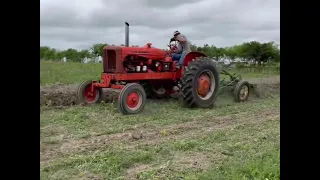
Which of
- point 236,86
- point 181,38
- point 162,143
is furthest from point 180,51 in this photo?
point 162,143

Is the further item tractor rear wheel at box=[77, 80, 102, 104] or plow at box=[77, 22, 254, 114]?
tractor rear wheel at box=[77, 80, 102, 104]

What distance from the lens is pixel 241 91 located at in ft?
15.2

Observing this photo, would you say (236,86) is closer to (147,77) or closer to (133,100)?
(147,77)

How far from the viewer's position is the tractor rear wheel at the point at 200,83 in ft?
12.7

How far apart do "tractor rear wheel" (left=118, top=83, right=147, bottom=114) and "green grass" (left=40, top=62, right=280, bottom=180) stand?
92 millimetres

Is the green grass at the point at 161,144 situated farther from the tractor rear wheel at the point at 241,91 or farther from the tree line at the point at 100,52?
the tractor rear wheel at the point at 241,91

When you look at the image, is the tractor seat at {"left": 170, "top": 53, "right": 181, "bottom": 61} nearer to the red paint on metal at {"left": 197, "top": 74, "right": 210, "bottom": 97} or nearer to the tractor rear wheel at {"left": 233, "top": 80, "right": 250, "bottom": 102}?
the red paint on metal at {"left": 197, "top": 74, "right": 210, "bottom": 97}

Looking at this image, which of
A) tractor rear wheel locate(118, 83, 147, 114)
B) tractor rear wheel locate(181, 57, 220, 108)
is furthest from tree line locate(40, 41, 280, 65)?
tractor rear wheel locate(181, 57, 220, 108)

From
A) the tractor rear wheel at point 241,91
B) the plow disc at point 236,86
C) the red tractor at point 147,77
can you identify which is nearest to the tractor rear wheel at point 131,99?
the red tractor at point 147,77

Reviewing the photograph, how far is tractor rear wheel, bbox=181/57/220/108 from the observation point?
3875 millimetres

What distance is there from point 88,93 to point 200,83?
1.24 meters
